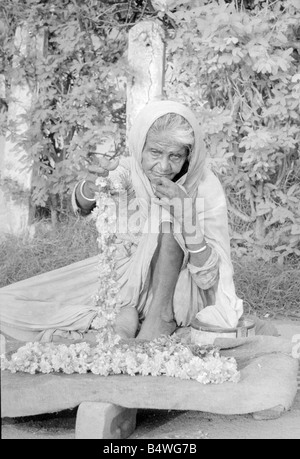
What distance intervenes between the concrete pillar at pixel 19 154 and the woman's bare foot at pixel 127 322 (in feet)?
8.87

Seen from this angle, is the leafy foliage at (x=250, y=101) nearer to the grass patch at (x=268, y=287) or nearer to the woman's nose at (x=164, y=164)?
the grass patch at (x=268, y=287)

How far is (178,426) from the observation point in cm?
342

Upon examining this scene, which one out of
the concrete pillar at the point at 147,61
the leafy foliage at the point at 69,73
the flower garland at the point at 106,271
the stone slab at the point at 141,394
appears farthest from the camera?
the leafy foliage at the point at 69,73

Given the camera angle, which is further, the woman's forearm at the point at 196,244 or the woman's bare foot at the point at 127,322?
the woman's bare foot at the point at 127,322

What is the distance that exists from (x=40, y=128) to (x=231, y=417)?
12.5 ft

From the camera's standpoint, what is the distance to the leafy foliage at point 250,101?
225 inches

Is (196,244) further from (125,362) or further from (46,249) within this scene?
(46,249)

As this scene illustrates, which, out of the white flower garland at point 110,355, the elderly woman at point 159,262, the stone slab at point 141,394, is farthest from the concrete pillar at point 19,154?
the stone slab at point 141,394

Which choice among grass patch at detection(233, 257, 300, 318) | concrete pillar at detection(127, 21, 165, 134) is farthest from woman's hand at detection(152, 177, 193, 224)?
concrete pillar at detection(127, 21, 165, 134)

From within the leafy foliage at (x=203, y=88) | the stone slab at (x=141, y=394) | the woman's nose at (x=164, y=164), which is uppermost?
the leafy foliage at (x=203, y=88)

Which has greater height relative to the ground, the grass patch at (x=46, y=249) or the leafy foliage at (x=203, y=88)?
the leafy foliage at (x=203, y=88)

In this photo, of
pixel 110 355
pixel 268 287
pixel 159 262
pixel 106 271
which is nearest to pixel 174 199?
pixel 159 262

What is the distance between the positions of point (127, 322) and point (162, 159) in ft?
2.87

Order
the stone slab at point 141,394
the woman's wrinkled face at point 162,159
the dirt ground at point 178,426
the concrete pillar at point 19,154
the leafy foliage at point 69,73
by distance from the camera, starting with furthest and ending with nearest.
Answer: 1. the concrete pillar at point 19,154
2. the leafy foliage at point 69,73
3. the woman's wrinkled face at point 162,159
4. the dirt ground at point 178,426
5. the stone slab at point 141,394
